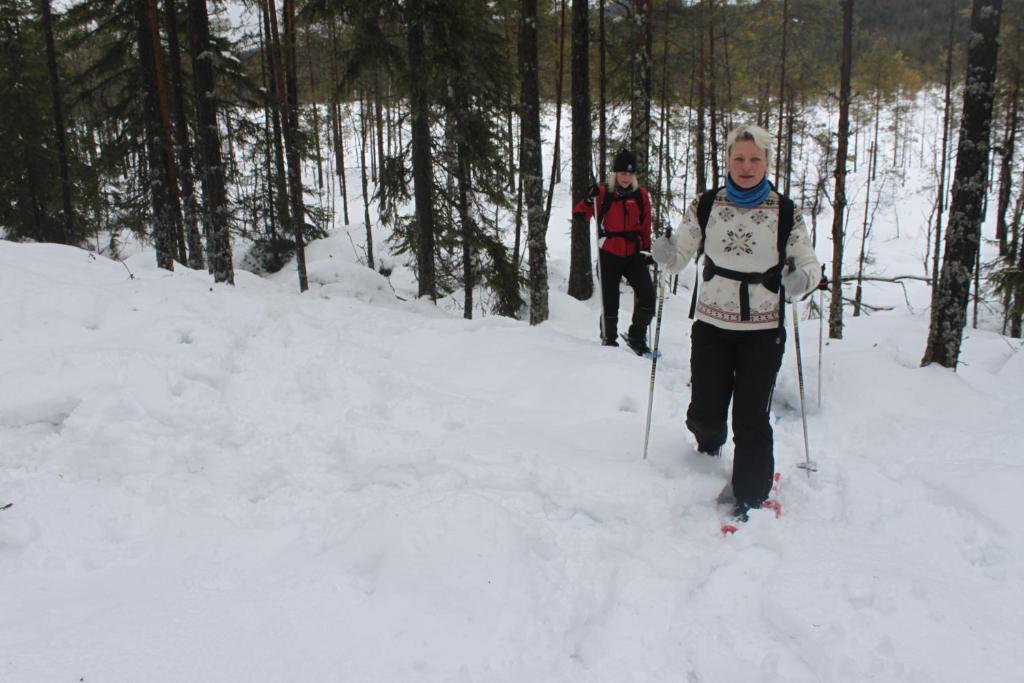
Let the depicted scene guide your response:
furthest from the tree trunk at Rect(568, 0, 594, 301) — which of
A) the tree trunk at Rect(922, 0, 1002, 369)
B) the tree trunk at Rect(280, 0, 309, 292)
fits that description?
the tree trunk at Rect(280, 0, 309, 292)

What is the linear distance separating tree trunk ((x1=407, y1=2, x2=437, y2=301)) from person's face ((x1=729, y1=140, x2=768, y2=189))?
8.78 meters

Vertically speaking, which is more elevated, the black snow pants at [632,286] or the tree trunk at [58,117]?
the tree trunk at [58,117]

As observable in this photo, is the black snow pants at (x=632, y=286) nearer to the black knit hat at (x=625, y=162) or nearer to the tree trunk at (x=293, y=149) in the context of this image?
the black knit hat at (x=625, y=162)

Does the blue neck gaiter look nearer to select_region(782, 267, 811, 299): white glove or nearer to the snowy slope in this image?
select_region(782, 267, 811, 299): white glove

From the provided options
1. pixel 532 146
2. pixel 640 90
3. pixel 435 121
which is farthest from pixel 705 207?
pixel 640 90

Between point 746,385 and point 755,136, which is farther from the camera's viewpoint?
point 746,385

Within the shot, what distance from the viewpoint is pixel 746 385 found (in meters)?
3.68

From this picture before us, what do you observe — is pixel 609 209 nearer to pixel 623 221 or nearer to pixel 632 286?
pixel 623 221

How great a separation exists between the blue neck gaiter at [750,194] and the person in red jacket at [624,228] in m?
2.96

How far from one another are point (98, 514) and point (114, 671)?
1.22 meters

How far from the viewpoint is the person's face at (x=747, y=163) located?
3432 millimetres

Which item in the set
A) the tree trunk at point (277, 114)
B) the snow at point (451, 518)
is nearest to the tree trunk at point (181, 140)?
the tree trunk at point (277, 114)

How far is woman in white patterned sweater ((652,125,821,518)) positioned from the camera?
349 centimetres

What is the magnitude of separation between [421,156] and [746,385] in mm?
10659
